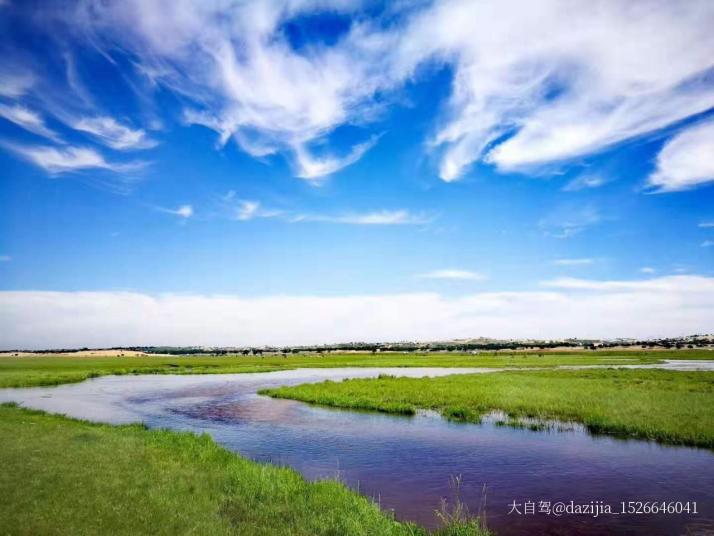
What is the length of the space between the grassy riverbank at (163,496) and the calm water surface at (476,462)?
3078 mm

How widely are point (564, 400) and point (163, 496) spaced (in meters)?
32.3

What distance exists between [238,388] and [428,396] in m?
29.8

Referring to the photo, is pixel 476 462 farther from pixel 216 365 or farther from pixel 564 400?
pixel 216 365

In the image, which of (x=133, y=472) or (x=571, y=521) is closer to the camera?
(x=571, y=521)

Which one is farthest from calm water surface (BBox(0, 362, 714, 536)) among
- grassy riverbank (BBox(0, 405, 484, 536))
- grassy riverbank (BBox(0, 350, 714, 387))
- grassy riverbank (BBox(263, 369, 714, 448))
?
grassy riverbank (BBox(0, 350, 714, 387))

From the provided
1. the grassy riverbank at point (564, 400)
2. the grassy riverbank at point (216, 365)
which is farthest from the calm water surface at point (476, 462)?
the grassy riverbank at point (216, 365)

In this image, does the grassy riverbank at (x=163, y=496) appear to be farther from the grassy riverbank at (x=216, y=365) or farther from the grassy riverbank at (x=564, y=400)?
the grassy riverbank at (x=216, y=365)

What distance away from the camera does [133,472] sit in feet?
55.0

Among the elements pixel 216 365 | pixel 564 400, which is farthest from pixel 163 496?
pixel 216 365

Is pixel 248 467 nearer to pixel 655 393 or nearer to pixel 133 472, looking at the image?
pixel 133 472

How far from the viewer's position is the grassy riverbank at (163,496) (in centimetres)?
1201

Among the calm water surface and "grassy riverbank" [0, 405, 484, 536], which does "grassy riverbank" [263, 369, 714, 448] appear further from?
"grassy riverbank" [0, 405, 484, 536]

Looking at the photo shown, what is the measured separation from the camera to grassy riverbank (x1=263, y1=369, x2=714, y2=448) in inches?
1062

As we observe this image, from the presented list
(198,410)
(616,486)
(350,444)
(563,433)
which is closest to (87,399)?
(198,410)
